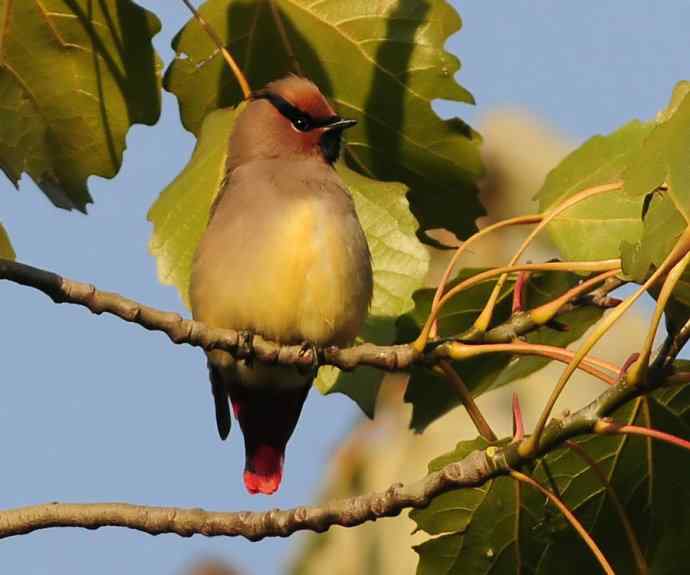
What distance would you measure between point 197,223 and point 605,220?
43.8 inches

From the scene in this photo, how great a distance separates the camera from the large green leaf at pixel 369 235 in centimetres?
426

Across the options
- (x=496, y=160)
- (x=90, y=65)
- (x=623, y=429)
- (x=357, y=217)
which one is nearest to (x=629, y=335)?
(x=496, y=160)

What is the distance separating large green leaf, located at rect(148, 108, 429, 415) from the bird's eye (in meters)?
0.72

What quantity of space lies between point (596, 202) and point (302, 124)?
1515 mm

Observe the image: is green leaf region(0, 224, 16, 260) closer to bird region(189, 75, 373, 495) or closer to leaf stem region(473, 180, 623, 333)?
bird region(189, 75, 373, 495)

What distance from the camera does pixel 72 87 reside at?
4.59 metres

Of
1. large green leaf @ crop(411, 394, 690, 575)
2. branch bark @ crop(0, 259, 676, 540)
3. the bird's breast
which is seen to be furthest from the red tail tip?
branch bark @ crop(0, 259, 676, 540)

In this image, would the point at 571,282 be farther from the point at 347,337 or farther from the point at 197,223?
the point at 197,223

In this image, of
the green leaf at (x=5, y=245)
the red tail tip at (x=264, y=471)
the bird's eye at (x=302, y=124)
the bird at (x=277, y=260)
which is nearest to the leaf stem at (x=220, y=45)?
the bird at (x=277, y=260)

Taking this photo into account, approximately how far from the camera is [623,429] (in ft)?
10.8

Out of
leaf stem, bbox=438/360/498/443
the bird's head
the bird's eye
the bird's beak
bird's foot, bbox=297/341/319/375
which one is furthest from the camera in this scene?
the bird's eye

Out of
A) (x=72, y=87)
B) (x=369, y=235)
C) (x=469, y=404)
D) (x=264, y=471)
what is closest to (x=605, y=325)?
(x=469, y=404)

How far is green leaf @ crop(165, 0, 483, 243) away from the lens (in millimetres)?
4645

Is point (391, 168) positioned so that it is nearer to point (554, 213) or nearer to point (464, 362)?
point (464, 362)
